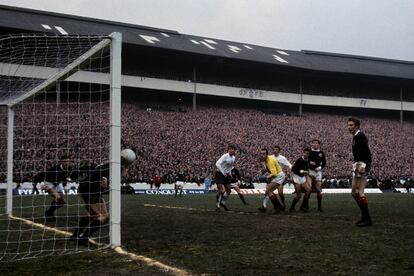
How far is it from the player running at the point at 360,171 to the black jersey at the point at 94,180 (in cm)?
527

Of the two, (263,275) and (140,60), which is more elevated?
(140,60)

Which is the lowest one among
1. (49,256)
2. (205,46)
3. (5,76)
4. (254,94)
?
(49,256)

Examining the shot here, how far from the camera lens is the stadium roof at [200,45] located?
4750cm

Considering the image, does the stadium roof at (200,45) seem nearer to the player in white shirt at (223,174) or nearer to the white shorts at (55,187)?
the player in white shirt at (223,174)

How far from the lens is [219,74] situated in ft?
187

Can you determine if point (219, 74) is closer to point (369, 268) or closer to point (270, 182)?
point (270, 182)

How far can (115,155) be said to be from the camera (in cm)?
862

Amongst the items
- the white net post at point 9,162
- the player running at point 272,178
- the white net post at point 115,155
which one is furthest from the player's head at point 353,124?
the white net post at point 9,162

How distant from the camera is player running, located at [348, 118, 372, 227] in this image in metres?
11.3

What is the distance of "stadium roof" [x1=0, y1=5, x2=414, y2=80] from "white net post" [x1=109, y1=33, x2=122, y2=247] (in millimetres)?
37453

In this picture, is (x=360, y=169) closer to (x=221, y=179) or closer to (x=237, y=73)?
(x=221, y=179)

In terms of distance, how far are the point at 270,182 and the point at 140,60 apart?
3812cm

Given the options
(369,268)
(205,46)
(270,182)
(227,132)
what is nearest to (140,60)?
(205,46)

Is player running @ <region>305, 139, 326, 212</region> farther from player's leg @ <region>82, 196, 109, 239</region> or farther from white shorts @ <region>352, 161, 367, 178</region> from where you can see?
player's leg @ <region>82, 196, 109, 239</region>
